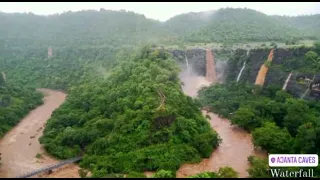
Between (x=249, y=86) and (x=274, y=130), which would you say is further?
(x=249, y=86)

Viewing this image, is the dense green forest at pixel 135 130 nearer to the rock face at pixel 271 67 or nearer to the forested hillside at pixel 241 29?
the rock face at pixel 271 67

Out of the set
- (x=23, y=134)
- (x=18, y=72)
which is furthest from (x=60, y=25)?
(x=23, y=134)

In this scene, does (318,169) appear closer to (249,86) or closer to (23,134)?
(249,86)

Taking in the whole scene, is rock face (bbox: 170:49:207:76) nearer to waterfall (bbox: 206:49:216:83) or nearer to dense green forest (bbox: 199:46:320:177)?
waterfall (bbox: 206:49:216:83)

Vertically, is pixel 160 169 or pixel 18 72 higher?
pixel 18 72

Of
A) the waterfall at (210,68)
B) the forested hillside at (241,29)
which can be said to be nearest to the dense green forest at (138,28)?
the forested hillside at (241,29)

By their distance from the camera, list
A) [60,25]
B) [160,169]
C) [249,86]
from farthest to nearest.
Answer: [60,25] → [249,86] → [160,169]
